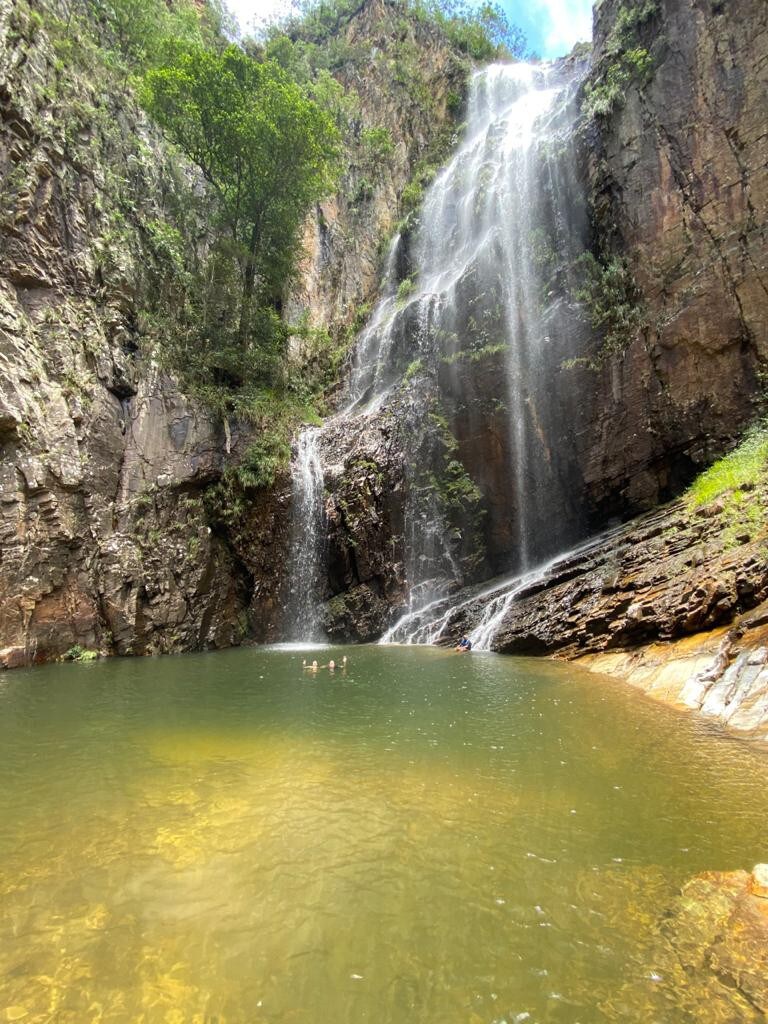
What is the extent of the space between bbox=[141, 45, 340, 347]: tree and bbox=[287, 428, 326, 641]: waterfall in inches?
317

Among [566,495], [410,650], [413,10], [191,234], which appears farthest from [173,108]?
[413,10]

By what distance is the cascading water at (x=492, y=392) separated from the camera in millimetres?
18625

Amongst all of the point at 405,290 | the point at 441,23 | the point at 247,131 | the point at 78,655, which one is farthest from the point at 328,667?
the point at 441,23

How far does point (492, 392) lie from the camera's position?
65.1 ft

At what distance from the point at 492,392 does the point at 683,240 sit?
23.9 feet

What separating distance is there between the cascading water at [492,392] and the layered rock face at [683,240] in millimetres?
1611

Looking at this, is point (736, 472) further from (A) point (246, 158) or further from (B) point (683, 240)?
(A) point (246, 158)

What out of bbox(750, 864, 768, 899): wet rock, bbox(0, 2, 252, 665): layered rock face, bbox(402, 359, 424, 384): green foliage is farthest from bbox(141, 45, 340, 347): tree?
bbox(750, 864, 768, 899): wet rock

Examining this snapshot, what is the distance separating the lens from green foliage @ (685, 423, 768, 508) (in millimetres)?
12445

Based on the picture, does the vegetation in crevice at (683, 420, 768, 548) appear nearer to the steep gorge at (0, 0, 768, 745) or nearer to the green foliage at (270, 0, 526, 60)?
the steep gorge at (0, 0, 768, 745)

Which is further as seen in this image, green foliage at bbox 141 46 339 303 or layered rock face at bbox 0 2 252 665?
green foliage at bbox 141 46 339 303

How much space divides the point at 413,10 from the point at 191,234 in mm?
28409

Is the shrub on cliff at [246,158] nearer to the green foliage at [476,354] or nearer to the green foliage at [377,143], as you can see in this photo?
the green foliage at [476,354]

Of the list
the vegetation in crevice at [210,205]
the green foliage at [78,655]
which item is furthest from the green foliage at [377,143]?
the green foliage at [78,655]
